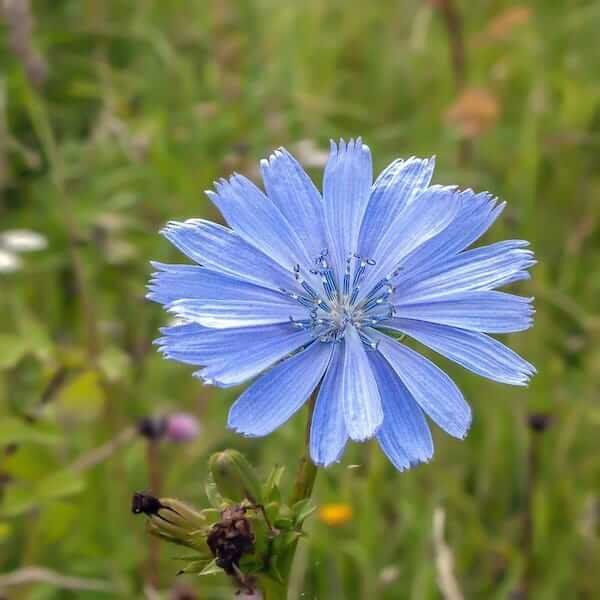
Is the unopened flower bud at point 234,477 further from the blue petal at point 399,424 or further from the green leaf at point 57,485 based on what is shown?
the green leaf at point 57,485

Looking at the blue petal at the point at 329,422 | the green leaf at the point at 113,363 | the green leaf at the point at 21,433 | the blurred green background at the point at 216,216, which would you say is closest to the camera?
the blue petal at the point at 329,422

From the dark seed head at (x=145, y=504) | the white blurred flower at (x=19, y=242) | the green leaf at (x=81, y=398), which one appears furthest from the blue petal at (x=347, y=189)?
the white blurred flower at (x=19, y=242)

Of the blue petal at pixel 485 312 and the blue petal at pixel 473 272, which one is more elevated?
the blue petal at pixel 473 272

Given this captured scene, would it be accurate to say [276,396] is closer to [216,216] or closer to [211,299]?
[211,299]

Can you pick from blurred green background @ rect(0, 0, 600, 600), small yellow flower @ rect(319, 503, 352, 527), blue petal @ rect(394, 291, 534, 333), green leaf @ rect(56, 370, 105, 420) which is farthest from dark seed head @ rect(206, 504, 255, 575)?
small yellow flower @ rect(319, 503, 352, 527)

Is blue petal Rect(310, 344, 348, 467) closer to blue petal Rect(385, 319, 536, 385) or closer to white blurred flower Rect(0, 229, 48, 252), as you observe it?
blue petal Rect(385, 319, 536, 385)

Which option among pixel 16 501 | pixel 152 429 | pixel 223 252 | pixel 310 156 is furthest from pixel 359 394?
pixel 310 156
